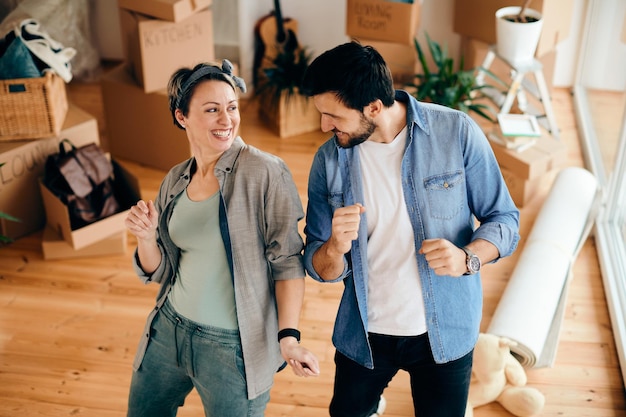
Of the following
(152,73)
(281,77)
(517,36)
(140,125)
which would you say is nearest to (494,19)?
(517,36)

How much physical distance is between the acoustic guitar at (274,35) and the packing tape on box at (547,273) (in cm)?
210

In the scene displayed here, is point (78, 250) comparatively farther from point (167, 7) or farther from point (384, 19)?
point (384, 19)

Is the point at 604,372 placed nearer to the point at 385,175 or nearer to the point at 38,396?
the point at 385,175

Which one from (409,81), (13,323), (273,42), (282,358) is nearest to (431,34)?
(409,81)

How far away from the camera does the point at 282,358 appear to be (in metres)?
2.02

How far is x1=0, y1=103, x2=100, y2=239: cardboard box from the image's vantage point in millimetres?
3689

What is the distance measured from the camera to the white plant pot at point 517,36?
13.1 feet

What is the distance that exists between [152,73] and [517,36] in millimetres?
1956

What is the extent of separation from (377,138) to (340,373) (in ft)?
2.21

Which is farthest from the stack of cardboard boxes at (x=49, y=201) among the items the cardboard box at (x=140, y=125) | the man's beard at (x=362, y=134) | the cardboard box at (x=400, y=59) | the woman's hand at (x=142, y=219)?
the man's beard at (x=362, y=134)

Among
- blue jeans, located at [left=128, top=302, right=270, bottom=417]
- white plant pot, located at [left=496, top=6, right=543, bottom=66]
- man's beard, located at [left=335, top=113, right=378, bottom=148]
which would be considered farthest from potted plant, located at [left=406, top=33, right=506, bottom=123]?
blue jeans, located at [left=128, top=302, right=270, bottom=417]

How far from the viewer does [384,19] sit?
445cm

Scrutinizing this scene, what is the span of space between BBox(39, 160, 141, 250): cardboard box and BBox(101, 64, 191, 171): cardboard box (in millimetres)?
546

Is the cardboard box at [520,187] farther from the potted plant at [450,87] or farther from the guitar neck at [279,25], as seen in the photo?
the guitar neck at [279,25]
